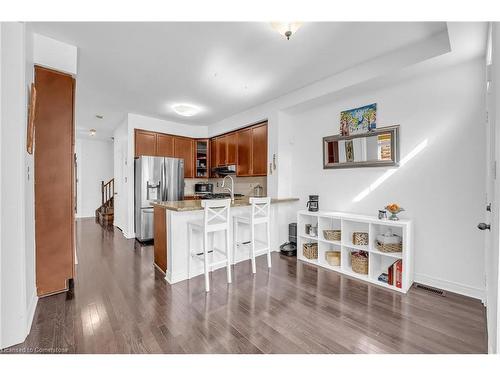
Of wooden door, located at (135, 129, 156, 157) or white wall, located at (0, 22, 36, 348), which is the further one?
wooden door, located at (135, 129, 156, 157)

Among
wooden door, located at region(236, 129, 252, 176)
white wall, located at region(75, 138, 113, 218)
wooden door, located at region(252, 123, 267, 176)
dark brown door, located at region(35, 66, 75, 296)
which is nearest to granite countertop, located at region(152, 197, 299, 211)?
wooden door, located at region(252, 123, 267, 176)

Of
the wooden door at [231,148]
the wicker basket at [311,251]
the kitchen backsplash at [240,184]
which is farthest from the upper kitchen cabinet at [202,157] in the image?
the wicker basket at [311,251]

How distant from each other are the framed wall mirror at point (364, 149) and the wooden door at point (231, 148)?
2045 mm

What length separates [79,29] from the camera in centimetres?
207

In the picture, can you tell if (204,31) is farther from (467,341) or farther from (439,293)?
(439,293)

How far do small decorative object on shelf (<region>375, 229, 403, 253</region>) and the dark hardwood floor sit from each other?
0.45 metres

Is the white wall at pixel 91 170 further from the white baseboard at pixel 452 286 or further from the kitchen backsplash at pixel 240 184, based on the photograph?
the white baseboard at pixel 452 286

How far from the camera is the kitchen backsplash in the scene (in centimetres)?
475

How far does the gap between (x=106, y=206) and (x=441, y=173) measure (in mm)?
8038

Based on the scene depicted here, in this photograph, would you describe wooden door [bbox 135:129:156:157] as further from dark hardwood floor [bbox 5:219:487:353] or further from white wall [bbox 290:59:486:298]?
white wall [bbox 290:59:486:298]

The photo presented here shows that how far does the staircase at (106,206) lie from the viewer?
651 centimetres

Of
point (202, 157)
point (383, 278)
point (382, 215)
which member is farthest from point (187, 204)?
point (202, 157)
